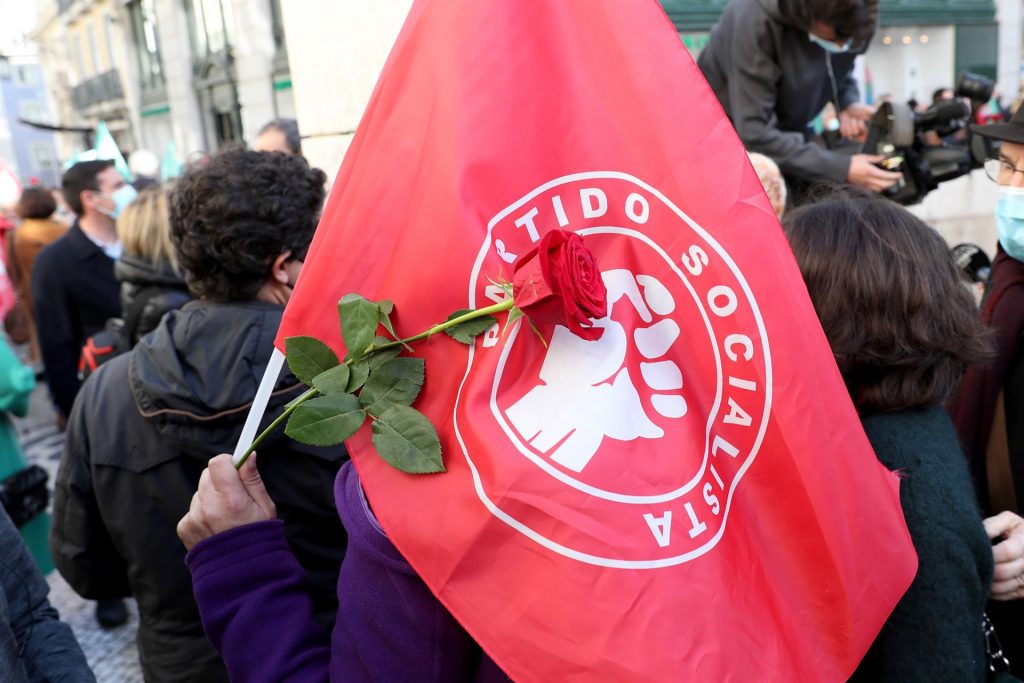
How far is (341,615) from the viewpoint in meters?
1.12

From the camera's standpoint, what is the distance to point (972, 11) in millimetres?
14633

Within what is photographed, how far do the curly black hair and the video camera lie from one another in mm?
2157

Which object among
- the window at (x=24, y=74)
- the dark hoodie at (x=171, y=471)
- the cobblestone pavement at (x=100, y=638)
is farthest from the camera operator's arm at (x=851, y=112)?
the window at (x=24, y=74)

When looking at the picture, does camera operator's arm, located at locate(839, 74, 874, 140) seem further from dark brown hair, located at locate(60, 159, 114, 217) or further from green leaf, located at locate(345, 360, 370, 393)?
dark brown hair, located at locate(60, 159, 114, 217)

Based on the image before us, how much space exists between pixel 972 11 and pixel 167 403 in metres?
16.9

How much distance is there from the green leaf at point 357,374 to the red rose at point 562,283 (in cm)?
25

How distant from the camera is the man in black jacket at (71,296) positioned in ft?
13.4

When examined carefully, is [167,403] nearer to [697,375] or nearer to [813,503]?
[697,375]

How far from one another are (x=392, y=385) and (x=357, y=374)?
5cm

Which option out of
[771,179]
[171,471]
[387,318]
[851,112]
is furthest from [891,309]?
[851,112]

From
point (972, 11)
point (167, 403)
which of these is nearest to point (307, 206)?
point (167, 403)

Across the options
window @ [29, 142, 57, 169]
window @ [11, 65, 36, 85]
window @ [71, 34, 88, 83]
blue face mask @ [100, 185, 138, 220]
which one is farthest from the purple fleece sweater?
window @ [11, 65, 36, 85]

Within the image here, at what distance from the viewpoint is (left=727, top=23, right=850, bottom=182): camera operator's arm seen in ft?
9.56

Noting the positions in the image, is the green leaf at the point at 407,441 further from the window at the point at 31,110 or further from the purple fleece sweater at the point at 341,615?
the window at the point at 31,110
